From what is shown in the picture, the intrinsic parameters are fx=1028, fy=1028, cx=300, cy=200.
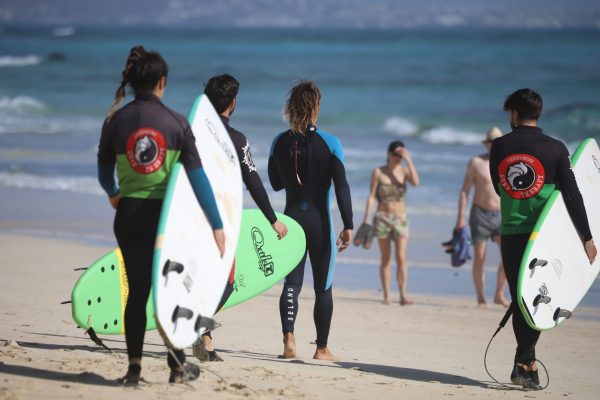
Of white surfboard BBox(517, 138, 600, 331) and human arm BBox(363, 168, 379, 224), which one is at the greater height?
human arm BBox(363, 168, 379, 224)

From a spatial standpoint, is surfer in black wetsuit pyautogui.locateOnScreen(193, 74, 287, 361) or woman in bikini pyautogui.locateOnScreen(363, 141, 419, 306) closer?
surfer in black wetsuit pyautogui.locateOnScreen(193, 74, 287, 361)

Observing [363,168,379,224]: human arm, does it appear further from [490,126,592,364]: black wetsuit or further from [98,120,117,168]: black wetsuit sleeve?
[98,120,117,168]: black wetsuit sleeve

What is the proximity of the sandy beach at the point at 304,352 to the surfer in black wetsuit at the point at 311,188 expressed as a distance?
0.28 metres

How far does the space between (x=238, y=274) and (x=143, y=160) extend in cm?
176

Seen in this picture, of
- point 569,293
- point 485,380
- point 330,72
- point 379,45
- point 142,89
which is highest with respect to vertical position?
point 379,45

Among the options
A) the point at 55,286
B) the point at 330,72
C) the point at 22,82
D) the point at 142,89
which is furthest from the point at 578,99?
the point at 142,89

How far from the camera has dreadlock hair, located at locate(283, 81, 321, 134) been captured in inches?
215

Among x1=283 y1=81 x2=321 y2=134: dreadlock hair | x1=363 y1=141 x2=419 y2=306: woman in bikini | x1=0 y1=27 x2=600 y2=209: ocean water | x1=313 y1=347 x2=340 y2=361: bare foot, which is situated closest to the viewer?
x1=283 y1=81 x2=321 y2=134: dreadlock hair

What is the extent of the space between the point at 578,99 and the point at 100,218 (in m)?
21.0

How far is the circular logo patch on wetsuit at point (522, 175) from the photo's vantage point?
4977 millimetres

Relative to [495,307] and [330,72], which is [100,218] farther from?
[330,72]

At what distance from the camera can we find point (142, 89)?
4.21m

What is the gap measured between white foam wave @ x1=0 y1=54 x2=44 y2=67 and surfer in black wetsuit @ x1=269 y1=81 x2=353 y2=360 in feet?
139

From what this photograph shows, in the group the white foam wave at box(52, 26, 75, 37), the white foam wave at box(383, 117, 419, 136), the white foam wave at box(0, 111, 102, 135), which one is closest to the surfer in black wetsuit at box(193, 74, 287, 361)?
the white foam wave at box(0, 111, 102, 135)
